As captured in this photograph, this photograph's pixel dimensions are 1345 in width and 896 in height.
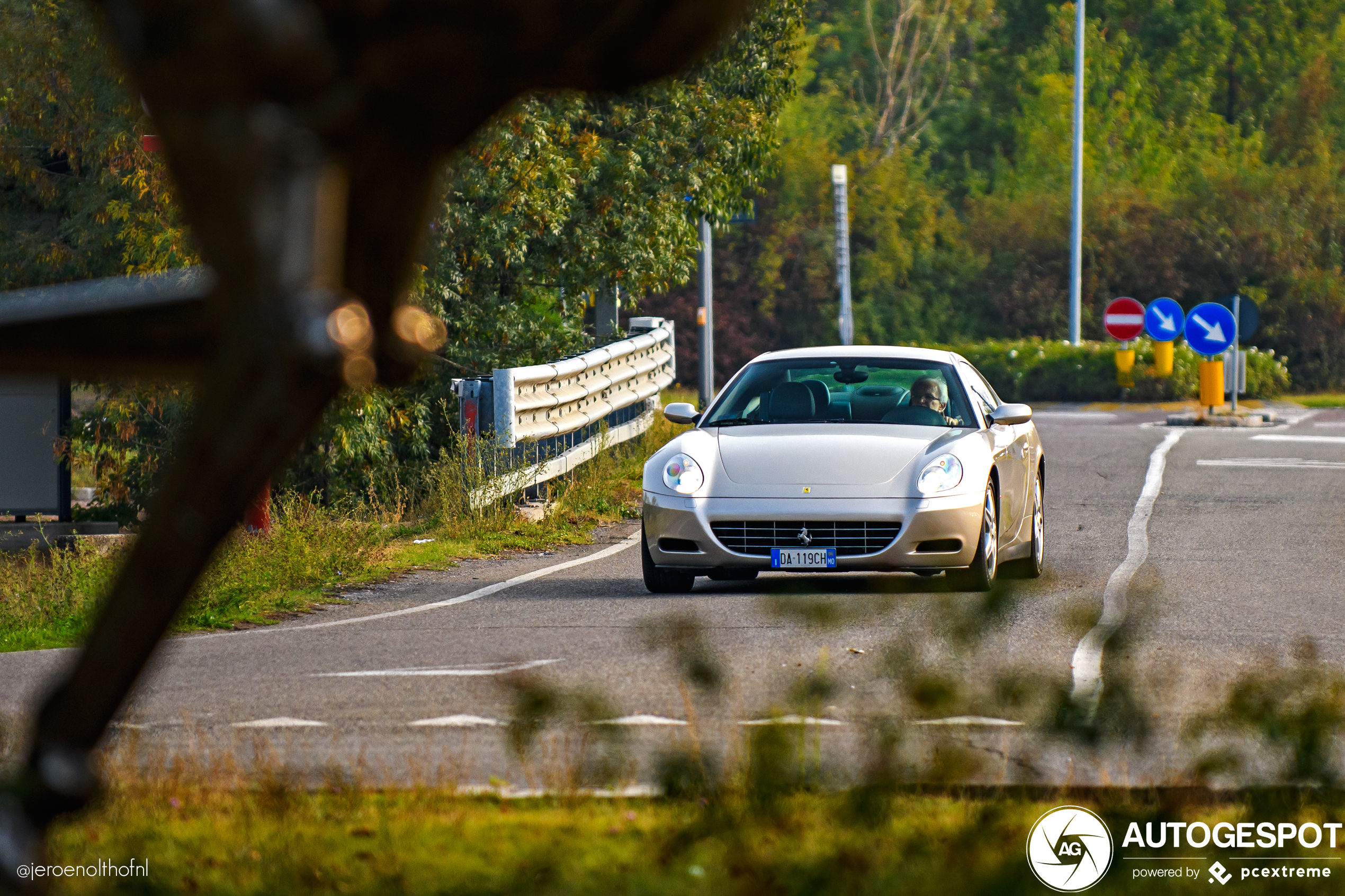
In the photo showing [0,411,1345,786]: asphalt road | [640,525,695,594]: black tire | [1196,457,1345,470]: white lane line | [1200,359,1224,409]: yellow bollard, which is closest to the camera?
[0,411,1345,786]: asphalt road

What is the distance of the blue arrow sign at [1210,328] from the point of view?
2706 centimetres

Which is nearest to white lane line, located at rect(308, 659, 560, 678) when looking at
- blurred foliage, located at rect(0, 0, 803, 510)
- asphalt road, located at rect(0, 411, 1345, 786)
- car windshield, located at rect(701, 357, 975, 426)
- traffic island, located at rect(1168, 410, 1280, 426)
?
asphalt road, located at rect(0, 411, 1345, 786)

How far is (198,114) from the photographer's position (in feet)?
9.90

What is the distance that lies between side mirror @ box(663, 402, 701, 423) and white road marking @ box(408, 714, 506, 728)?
14.9ft

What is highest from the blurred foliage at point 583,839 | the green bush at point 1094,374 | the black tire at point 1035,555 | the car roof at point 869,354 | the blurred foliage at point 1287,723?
the car roof at point 869,354

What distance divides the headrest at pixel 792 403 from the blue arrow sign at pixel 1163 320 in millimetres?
20129

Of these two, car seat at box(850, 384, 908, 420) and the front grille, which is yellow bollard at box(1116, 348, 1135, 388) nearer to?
car seat at box(850, 384, 908, 420)

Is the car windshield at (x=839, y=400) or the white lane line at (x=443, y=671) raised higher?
the car windshield at (x=839, y=400)

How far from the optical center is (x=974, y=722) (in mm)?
7082

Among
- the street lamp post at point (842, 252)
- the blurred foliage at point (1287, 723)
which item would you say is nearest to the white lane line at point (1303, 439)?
the street lamp post at point (842, 252)

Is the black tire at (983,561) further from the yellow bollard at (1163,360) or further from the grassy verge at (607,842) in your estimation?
the yellow bollard at (1163,360)

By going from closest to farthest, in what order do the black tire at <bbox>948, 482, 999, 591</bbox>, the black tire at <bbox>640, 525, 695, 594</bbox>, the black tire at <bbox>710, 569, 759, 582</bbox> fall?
the black tire at <bbox>948, 482, 999, 591</bbox>
the black tire at <bbox>710, 569, 759, 582</bbox>
the black tire at <bbox>640, 525, 695, 594</bbox>

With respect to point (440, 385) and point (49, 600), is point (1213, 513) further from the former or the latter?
point (49, 600)

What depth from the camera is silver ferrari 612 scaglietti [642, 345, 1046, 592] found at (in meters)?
10.6
